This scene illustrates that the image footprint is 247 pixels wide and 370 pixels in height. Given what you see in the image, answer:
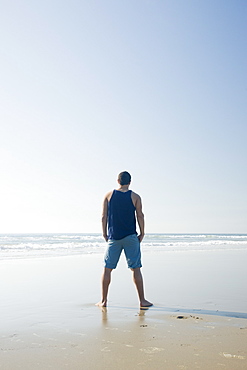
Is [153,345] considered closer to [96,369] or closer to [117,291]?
[96,369]

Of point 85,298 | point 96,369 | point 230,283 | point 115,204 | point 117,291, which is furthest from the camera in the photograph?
point 230,283

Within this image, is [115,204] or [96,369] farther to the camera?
[115,204]

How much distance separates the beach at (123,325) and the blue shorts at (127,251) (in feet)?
1.86

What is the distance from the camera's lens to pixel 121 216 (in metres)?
4.81

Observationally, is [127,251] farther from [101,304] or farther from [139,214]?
[101,304]

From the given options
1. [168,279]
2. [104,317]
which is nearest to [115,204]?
[104,317]

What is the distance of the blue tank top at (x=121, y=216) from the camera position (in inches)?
188

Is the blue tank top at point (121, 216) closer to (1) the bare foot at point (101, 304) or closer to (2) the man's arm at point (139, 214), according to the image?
(2) the man's arm at point (139, 214)

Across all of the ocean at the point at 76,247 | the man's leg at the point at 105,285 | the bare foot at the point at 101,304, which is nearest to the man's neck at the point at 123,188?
the man's leg at the point at 105,285

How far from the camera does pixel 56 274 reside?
25.7 feet

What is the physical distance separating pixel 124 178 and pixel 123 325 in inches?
78.0

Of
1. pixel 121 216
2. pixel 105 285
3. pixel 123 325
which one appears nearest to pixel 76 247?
pixel 105 285

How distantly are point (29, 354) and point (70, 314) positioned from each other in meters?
1.48

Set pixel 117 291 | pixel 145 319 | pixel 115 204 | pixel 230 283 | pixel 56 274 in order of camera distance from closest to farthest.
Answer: pixel 145 319 < pixel 115 204 < pixel 117 291 < pixel 230 283 < pixel 56 274
